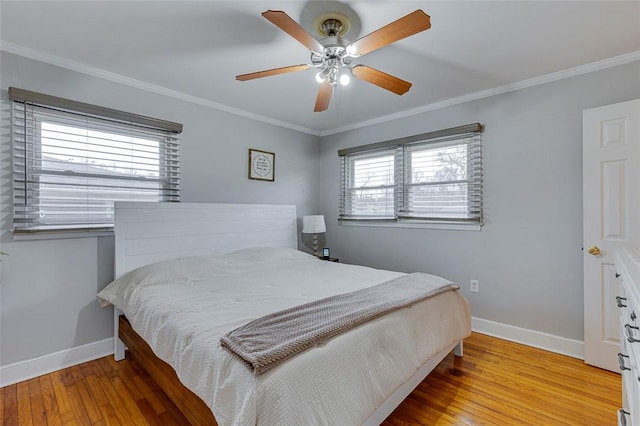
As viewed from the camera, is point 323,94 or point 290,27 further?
point 323,94

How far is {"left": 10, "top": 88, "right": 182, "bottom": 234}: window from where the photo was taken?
226 cm

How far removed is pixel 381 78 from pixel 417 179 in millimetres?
1755

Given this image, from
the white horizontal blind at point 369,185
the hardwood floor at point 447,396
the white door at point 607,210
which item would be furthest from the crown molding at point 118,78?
the white door at point 607,210

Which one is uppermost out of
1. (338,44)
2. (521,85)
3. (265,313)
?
(521,85)

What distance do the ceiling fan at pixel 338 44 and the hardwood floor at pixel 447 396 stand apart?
6.96ft

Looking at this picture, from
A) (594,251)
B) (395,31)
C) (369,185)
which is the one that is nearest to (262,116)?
(369,185)

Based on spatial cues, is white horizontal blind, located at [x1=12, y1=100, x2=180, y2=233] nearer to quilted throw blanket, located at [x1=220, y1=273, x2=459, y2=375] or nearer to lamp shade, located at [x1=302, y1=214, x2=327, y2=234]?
lamp shade, located at [x1=302, y1=214, x2=327, y2=234]

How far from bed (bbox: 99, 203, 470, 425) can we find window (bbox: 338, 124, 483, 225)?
3.90ft

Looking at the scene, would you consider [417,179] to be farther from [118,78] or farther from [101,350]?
[101,350]

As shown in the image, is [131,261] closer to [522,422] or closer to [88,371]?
[88,371]

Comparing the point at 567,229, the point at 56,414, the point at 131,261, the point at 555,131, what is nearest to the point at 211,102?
the point at 131,261

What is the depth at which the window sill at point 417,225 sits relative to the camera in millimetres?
3129

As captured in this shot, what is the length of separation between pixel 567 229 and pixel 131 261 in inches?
148

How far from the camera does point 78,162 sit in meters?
2.50
